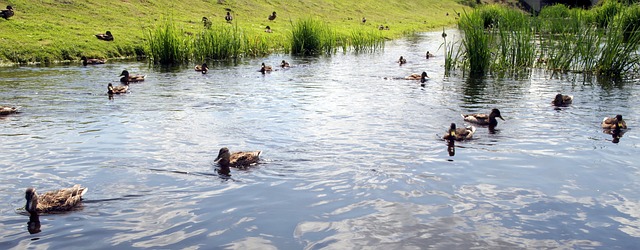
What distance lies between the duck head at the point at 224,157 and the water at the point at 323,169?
264mm

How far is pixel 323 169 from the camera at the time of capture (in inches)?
572

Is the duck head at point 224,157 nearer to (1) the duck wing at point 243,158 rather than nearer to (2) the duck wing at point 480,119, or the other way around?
(1) the duck wing at point 243,158

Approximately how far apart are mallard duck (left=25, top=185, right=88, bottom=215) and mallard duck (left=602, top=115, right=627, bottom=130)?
1410cm

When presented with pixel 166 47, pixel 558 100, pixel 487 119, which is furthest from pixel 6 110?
pixel 558 100

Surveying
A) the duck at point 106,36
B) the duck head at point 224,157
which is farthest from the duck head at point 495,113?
the duck at point 106,36

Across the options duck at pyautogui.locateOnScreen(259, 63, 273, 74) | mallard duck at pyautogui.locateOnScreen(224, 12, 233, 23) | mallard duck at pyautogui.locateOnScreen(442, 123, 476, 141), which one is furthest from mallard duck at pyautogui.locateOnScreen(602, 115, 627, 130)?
mallard duck at pyautogui.locateOnScreen(224, 12, 233, 23)

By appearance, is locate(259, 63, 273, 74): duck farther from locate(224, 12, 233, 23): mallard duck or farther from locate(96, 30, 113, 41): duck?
locate(224, 12, 233, 23): mallard duck

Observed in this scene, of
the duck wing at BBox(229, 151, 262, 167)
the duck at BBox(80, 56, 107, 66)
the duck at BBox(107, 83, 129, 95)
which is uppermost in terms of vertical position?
the duck at BBox(80, 56, 107, 66)

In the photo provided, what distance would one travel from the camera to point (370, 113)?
71.9 feet

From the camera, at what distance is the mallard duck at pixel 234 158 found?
47.9 ft

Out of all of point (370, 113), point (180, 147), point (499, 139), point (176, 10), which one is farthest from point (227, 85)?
point (176, 10)

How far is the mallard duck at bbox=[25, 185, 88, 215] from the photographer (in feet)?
38.0

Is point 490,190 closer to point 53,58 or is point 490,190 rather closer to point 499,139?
point 499,139

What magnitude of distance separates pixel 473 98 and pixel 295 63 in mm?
15655
